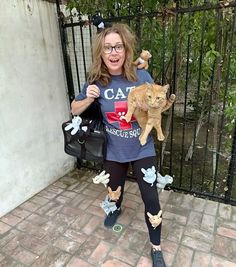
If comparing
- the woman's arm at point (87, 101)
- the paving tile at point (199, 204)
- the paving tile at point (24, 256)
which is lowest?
the paving tile at point (199, 204)

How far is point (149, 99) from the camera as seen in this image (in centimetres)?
156

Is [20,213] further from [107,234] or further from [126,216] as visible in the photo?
[126,216]

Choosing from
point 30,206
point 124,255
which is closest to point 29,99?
point 30,206

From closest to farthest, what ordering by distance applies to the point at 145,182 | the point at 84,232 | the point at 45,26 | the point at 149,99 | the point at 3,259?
the point at 149,99 < the point at 145,182 < the point at 3,259 < the point at 84,232 < the point at 45,26

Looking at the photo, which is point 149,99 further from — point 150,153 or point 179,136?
point 179,136

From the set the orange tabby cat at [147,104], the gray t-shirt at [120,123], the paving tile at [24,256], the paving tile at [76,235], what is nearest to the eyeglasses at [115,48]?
the gray t-shirt at [120,123]

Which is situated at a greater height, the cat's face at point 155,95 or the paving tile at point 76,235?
the cat's face at point 155,95

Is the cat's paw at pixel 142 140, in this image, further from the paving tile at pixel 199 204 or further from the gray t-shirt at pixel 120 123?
the paving tile at pixel 199 204

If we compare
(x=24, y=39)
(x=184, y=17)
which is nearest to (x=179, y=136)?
(x=184, y=17)

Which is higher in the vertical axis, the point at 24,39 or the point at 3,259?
the point at 24,39

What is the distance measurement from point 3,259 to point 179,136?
3243 mm

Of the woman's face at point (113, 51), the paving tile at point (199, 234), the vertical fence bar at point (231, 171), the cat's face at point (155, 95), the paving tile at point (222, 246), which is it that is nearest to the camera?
the cat's face at point (155, 95)

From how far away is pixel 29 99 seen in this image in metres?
2.58

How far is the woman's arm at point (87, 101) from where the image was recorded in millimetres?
1727
